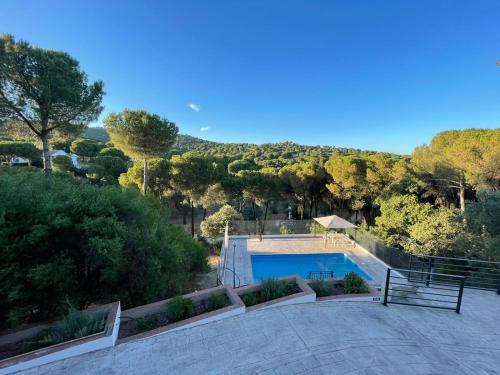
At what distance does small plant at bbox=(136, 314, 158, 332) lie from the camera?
142 inches

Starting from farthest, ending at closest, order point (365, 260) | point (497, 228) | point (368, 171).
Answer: point (368, 171), point (365, 260), point (497, 228)

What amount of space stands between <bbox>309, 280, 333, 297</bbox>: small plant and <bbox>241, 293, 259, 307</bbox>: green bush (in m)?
1.24

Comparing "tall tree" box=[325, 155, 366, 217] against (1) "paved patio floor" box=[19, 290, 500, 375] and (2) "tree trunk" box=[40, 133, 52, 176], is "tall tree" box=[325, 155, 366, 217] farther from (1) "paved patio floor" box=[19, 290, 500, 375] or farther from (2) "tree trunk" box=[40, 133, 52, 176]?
(2) "tree trunk" box=[40, 133, 52, 176]

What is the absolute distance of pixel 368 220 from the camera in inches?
730

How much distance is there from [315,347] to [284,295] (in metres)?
1.32

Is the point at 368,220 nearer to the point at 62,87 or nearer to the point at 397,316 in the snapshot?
the point at 397,316

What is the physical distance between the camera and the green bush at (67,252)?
139 inches

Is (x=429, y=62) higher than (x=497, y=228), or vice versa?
(x=429, y=62)

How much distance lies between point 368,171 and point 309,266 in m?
8.89

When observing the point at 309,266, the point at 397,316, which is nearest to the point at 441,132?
the point at 309,266

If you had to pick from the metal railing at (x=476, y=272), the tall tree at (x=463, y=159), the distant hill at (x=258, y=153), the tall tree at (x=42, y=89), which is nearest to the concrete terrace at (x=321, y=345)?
the metal railing at (x=476, y=272)

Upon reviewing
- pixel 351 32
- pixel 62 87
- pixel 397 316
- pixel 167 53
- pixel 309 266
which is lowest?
pixel 309 266

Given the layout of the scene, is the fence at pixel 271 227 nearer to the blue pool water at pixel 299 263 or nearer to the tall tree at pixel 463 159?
the blue pool water at pixel 299 263

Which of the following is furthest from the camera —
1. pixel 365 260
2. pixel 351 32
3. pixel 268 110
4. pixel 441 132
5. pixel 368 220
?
pixel 268 110
